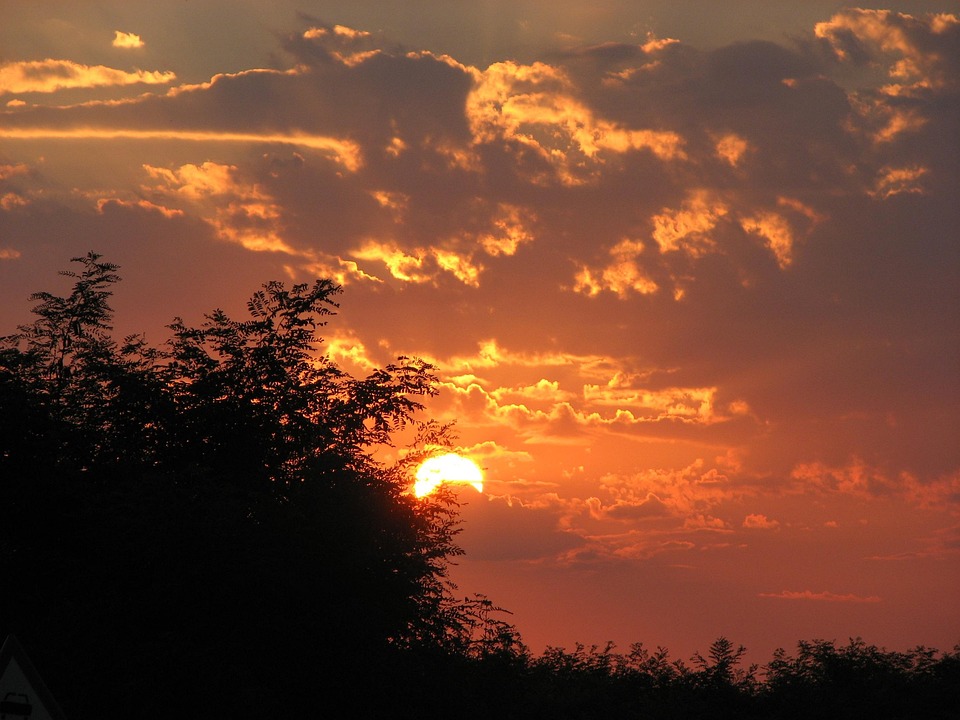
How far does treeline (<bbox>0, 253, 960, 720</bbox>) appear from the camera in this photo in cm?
2356

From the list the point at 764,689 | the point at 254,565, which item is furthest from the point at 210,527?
the point at 764,689

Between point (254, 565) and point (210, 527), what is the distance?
1.26m

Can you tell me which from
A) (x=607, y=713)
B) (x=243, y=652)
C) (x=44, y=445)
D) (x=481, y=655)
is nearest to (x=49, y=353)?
(x=44, y=445)

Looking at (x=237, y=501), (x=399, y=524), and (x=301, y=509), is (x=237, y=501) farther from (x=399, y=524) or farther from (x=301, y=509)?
(x=399, y=524)

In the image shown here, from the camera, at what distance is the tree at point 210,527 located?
23.4 m

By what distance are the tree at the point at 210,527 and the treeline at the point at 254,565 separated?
5cm

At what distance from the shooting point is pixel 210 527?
77.5 ft

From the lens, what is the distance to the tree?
2338 centimetres

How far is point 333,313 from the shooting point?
3378 centimetres

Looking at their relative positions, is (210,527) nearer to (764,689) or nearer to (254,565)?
(254,565)

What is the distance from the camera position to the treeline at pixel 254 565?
23.6 meters

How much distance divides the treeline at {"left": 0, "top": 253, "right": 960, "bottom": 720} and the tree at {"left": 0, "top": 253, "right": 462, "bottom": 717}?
54 mm

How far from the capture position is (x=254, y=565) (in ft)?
77.0

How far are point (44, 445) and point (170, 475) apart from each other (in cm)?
406
